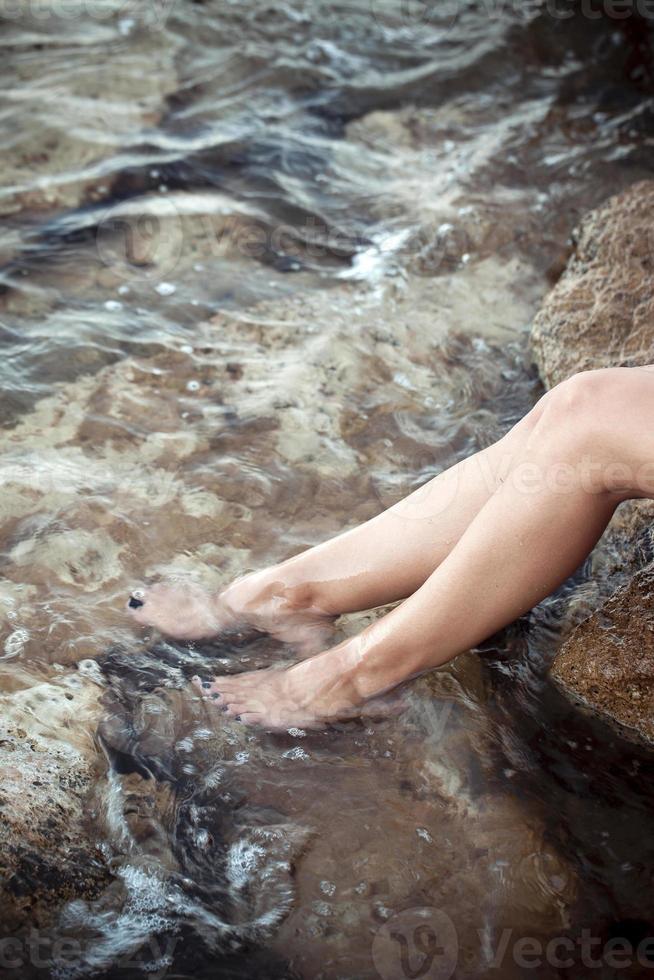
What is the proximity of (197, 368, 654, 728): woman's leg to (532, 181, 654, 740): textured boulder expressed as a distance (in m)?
0.31

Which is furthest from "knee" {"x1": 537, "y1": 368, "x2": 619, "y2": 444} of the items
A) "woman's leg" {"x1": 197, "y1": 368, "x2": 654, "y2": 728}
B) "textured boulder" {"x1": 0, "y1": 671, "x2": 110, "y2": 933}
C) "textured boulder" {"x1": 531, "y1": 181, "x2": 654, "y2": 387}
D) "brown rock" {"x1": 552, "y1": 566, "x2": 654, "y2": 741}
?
"textured boulder" {"x1": 0, "y1": 671, "x2": 110, "y2": 933}

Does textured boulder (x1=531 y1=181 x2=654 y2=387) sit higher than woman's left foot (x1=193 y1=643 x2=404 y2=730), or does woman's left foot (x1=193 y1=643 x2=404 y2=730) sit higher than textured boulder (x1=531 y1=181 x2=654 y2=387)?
textured boulder (x1=531 y1=181 x2=654 y2=387)

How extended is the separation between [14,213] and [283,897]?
10.6ft

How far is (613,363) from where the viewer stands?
307cm

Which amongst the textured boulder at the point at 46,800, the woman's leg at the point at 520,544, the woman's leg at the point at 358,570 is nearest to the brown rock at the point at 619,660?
the woman's leg at the point at 520,544

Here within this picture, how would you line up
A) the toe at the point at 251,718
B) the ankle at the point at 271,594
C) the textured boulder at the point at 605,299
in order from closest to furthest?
the toe at the point at 251,718
the ankle at the point at 271,594
the textured boulder at the point at 605,299

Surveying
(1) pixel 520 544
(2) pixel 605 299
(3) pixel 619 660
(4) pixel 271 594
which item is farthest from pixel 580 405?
(2) pixel 605 299

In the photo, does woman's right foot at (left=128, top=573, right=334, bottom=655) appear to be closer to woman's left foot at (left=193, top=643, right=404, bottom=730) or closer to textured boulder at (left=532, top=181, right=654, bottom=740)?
woman's left foot at (left=193, top=643, right=404, bottom=730)

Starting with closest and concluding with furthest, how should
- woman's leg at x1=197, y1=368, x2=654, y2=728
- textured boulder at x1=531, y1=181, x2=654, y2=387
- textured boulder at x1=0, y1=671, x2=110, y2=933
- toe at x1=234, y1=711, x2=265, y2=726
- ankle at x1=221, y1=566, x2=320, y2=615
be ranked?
textured boulder at x1=0, y1=671, x2=110, y2=933 → woman's leg at x1=197, y1=368, x2=654, y2=728 → toe at x1=234, y1=711, x2=265, y2=726 → ankle at x1=221, y1=566, x2=320, y2=615 → textured boulder at x1=531, y1=181, x2=654, y2=387

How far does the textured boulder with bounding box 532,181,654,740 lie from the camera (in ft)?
7.77

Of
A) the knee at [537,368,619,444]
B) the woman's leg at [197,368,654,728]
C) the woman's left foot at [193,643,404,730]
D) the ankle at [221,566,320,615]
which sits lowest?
the woman's left foot at [193,643,404,730]

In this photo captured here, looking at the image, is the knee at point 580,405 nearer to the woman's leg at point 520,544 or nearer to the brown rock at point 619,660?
the woman's leg at point 520,544

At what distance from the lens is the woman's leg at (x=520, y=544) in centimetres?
203

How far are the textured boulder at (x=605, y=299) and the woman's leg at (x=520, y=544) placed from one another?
1011 millimetres
